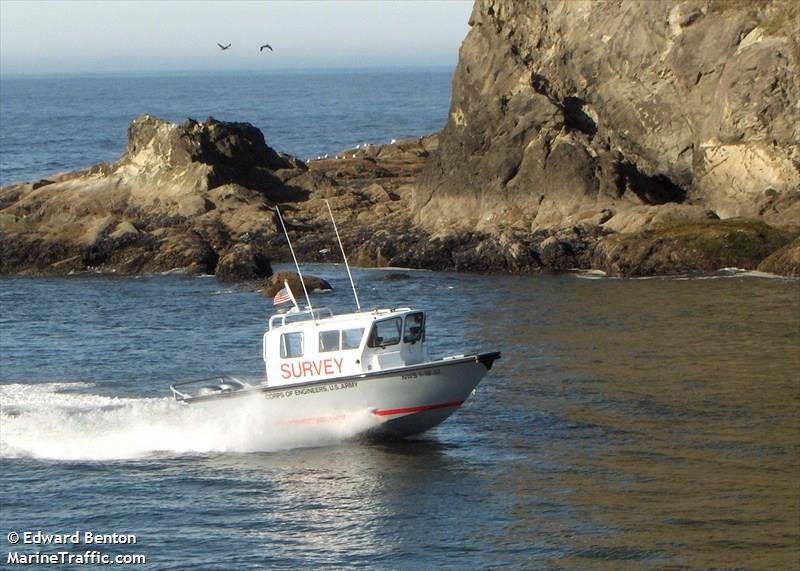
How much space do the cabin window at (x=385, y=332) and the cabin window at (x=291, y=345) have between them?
1696 millimetres

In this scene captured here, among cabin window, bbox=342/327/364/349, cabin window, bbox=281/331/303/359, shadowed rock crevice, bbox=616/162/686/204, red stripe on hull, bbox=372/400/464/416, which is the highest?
shadowed rock crevice, bbox=616/162/686/204

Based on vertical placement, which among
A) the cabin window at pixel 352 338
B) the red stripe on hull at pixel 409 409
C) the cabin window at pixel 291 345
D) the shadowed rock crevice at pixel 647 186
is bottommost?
the red stripe on hull at pixel 409 409

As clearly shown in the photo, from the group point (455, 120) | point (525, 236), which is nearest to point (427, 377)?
point (525, 236)

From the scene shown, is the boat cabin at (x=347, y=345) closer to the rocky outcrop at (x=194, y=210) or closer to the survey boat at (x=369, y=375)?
the survey boat at (x=369, y=375)

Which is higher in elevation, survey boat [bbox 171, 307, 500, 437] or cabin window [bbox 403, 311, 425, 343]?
cabin window [bbox 403, 311, 425, 343]

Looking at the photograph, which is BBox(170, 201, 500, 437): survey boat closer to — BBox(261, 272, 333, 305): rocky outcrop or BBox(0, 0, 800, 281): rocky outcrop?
BBox(261, 272, 333, 305): rocky outcrop

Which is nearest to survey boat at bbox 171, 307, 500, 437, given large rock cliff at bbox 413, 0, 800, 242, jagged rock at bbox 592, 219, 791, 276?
jagged rock at bbox 592, 219, 791, 276

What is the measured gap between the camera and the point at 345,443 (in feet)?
100

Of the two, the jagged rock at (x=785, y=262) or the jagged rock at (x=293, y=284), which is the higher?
the jagged rock at (x=785, y=262)

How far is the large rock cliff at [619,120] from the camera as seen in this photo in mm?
53406

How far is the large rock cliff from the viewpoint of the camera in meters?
53.4

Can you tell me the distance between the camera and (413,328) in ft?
99.5

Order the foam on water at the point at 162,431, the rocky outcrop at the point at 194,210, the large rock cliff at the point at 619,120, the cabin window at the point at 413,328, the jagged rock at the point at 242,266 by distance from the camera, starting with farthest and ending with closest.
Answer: the rocky outcrop at the point at 194,210 → the jagged rock at the point at 242,266 → the large rock cliff at the point at 619,120 → the foam on water at the point at 162,431 → the cabin window at the point at 413,328

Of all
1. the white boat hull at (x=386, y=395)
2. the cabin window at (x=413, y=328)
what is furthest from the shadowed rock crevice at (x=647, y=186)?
the white boat hull at (x=386, y=395)
